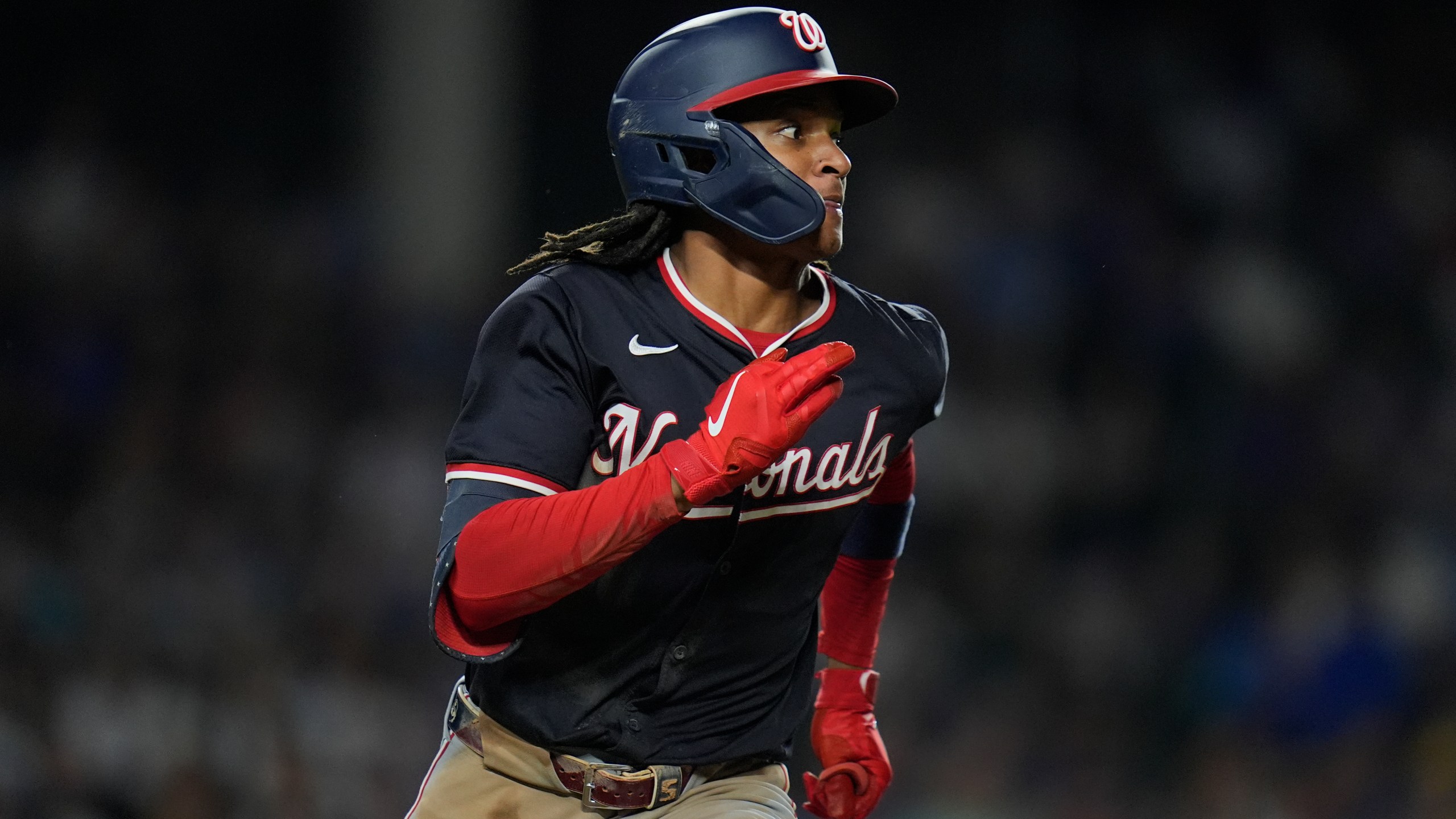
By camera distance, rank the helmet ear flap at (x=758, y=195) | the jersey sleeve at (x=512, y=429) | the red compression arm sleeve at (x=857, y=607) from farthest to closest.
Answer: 1. the red compression arm sleeve at (x=857, y=607)
2. the helmet ear flap at (x=758, y=195)
3. the jersey sleeve at (x=512, y=429)

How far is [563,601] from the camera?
85.8 inches

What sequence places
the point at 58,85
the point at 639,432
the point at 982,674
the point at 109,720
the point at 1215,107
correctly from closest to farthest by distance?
1. the point at 639,432
2. the point at 109,720
3. the point at 982,674
4. the point at 58,85
5. the point at 1215,107

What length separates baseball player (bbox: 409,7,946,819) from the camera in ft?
6.91

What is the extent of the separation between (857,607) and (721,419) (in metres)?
1.01

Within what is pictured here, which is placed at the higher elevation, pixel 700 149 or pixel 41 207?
pixel 700 149

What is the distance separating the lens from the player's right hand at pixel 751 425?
1.87 metres

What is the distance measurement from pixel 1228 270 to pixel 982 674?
220 centimetres

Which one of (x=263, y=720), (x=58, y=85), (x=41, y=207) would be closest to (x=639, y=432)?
(x=263, y=720)

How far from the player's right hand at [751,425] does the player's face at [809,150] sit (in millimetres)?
341

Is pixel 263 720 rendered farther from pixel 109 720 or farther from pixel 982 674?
pixel 982 674

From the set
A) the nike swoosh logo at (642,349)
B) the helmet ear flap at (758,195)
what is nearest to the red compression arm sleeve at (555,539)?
the nike swoosh logo at (642,349)

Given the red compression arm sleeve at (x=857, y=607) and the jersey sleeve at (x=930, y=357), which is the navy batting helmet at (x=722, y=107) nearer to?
the jersey sleeve at (x=930, y=357)

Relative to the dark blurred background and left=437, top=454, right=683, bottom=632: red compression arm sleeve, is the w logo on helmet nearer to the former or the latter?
left=437, top=454, right=683, bottom=632: red compression arm sleeve

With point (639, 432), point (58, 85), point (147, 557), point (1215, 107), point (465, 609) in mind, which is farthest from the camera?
point (1215, 107)
